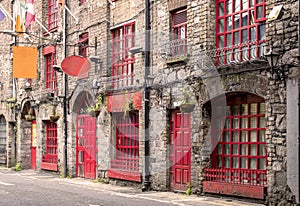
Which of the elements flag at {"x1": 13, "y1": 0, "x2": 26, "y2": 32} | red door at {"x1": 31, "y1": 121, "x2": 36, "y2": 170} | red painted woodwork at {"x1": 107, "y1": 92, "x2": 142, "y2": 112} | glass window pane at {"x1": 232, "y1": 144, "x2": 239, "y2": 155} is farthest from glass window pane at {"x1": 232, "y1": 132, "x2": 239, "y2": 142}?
red door at {"x1": 31, "y1": 121, "x2": 36, "y2": 170}

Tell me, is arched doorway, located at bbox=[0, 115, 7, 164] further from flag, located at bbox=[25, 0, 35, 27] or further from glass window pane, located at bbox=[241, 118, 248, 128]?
glass window pane, located at bbox=[241, 118, 248, 128]

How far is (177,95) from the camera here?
578 inches

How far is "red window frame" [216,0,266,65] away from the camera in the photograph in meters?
12.6

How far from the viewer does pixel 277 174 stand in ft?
38.5

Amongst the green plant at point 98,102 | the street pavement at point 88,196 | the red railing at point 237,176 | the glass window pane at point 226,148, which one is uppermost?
the green plant at point 98,102

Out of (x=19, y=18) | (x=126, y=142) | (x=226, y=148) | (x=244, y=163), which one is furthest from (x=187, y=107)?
(x=19, y=18)

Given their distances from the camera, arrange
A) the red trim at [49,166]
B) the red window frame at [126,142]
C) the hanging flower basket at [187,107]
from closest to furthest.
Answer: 1. the hanging flower basket at [187,107]
2. the red window frame at [126,142]
3. the red trim at [49,166]

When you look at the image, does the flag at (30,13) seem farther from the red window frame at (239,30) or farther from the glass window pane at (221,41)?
the glass window pane at (221,41)

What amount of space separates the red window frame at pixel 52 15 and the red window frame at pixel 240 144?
10.1 metres

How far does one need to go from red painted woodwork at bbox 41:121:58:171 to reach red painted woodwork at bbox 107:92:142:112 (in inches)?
192

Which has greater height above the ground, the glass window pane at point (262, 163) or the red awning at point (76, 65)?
the red awning at point (76, 65)

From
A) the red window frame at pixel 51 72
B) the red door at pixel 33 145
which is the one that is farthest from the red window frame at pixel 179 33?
the red door at pixel 33 145

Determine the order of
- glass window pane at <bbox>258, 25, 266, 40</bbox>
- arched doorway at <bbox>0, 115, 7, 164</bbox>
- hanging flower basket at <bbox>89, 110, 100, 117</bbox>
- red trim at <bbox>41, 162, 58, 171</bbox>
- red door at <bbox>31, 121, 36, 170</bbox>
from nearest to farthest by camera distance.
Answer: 1. glass window pane at <bbox>258, 25, 266, 40</bbox>
2. hanging flower basket at <bbox>89, 110, 100, 117</bbox>
3. red trim at <bbox>41, 162, 58, 171</bbox>
4. red door at <bbox>31, 121, 36, 170</bbox>
5. arched doorway at <bbox>0, 115, 7, 164</bbox>

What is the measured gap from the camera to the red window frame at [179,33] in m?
14.7
